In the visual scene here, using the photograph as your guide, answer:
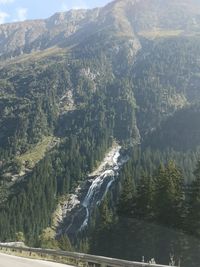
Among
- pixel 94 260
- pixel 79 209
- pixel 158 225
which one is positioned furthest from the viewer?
pixel 79 209

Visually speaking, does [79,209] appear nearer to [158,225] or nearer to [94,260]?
[158,225]

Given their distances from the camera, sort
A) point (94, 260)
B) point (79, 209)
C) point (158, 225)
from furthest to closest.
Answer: point (79, 209), point (158, 225), point (94, 260)

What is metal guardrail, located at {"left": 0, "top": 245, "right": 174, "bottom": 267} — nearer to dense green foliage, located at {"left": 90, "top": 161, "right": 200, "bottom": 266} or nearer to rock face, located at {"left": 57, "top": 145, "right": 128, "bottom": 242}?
dense green foliage, located at {"left": 90, "top": 161, "right": 200, "bottom": 266}

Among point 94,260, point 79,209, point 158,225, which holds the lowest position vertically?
point 94,260

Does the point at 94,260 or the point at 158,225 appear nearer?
the point at 94,260

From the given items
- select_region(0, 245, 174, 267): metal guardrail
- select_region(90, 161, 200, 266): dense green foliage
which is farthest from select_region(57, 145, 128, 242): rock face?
select_region(0, 245, 174, 267): metal guardrail

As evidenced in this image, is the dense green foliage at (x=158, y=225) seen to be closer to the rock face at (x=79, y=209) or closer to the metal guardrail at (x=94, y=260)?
the metal guardrail at (x=94, y=260)

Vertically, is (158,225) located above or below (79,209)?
below

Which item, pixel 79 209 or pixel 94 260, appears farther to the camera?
pixel 79 209

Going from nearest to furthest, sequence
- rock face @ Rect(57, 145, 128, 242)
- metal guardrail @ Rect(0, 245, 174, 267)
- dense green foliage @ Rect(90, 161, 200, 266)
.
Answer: metal guardrail @ Rect(0, 245, 174, 267) → dense green foliage @ Rect(90, 161, 200, 266) → rock face @ Rect(57, 145, 128, 242)

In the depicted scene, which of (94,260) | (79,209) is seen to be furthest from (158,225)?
(79,209)

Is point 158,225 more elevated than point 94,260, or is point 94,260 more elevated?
point 158,225

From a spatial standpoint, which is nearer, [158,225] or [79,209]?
[158,225]
